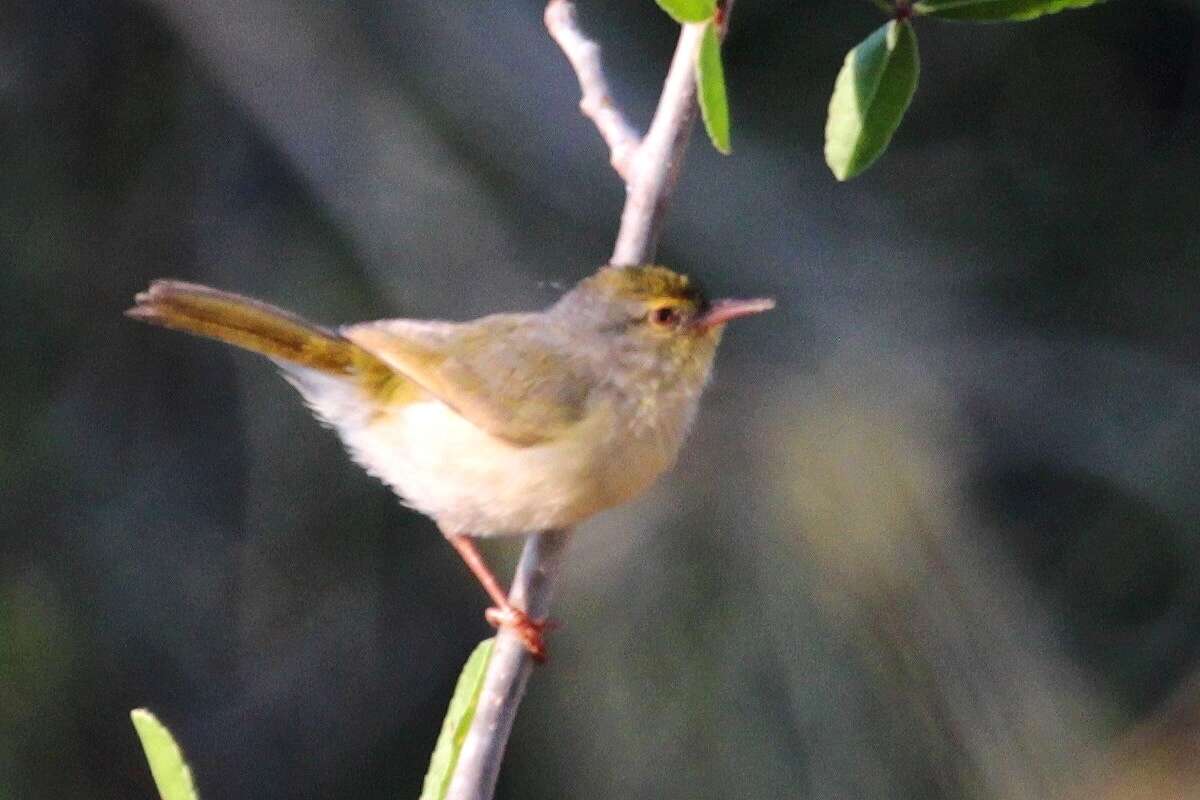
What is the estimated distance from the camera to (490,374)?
7.68 ft

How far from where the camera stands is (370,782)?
3941mm

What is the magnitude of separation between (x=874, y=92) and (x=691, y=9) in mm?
174

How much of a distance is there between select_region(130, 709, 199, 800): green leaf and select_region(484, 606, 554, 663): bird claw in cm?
61

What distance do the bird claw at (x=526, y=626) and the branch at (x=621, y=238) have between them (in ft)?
0.04

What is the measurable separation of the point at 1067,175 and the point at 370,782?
7.15 ft

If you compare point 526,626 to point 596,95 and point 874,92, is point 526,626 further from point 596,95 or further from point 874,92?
point 874,92

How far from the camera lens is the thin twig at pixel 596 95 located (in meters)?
1.89

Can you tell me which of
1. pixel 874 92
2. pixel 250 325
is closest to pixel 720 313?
pixel 250 325

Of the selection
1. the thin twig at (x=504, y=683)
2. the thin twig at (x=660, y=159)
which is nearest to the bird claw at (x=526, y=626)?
the thin twig at (x=504, y=683)

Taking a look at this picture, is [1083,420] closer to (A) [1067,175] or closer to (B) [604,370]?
(A) [1067,175]

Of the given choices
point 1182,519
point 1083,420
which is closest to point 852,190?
point 1083,420

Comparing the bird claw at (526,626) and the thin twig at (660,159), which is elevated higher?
the thin twig at (660,159)

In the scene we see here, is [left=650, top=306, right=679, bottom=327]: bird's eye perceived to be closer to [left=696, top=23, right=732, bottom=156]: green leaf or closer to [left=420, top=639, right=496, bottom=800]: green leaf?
[left=420, top=639, right=496, bottom=800]: green leaf

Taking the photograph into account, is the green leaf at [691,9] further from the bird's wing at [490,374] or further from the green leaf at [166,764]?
the bird's wing at [490,374]
